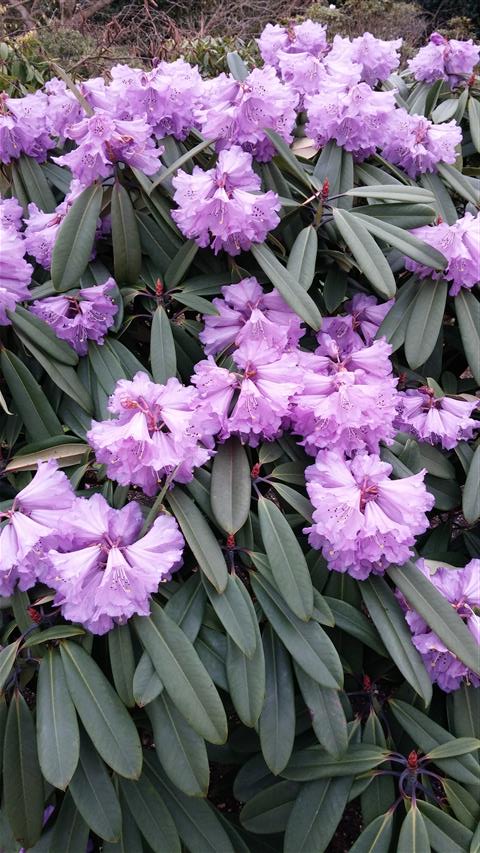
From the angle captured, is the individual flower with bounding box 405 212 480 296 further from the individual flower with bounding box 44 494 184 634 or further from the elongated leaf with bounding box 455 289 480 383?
the individual flower with bounding box 44 494 184 634

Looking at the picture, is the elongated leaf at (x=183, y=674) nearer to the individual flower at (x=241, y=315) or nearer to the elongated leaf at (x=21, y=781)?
the elongated leaf at (x=21, y=781)

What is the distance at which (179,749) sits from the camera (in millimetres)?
898

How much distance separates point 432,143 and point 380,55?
1.01ft

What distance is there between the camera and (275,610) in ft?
3.22

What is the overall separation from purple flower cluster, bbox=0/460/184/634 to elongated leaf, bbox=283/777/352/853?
0.42 m

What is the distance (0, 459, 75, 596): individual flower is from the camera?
0.90m

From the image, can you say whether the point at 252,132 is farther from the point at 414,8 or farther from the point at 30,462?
the point at 414,8

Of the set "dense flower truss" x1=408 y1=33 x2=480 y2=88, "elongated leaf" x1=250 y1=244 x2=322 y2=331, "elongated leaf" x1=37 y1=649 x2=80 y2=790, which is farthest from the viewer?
"dense flower truss" x1=408 y1=33 x2=480 y2=88

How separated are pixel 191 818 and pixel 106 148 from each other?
1079 millimetres

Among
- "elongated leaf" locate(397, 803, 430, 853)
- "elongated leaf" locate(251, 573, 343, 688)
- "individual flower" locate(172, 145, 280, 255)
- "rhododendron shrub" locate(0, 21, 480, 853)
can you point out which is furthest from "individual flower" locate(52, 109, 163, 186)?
"elongated leaf" locate(397, 803, 430, 853)

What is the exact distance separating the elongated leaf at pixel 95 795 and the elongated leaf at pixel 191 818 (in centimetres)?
13

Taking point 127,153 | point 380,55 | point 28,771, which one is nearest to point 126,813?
point 28,771

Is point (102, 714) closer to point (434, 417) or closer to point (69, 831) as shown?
point (69, 831)

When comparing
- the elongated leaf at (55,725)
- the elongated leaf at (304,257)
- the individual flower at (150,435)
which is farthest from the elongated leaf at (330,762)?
A: the elongated leaf at (304,257)
